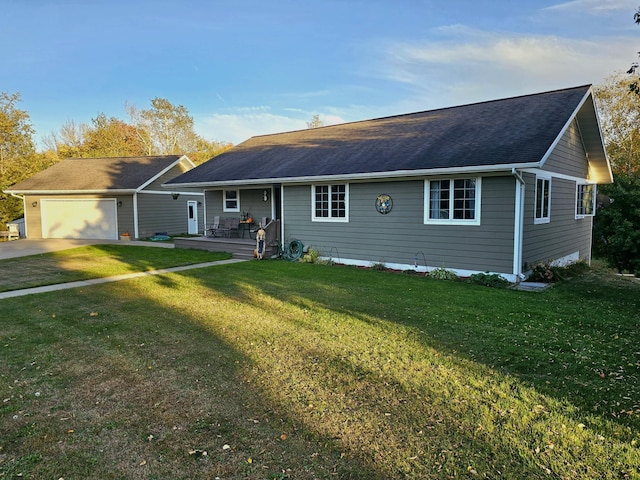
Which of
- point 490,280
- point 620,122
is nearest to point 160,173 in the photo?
point 490,280

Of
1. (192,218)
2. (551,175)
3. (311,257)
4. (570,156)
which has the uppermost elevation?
(570,156)

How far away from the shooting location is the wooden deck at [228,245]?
1318 cm

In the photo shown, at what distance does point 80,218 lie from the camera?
1975 centimetres

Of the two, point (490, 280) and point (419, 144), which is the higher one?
point (419, 144)

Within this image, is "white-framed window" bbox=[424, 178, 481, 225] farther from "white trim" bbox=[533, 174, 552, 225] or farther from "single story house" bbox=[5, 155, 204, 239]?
"single story house" bbox=[5, 155, 204, 239]

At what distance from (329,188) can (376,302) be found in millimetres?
5660

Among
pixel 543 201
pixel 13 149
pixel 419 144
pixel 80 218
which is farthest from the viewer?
pixel 13 149

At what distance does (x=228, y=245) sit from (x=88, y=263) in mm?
4232

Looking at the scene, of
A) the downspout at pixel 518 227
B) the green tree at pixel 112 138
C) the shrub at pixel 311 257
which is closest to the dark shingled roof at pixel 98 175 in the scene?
the shrub at pixel 311 257

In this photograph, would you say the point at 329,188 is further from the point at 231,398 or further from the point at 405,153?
the point at 231,398

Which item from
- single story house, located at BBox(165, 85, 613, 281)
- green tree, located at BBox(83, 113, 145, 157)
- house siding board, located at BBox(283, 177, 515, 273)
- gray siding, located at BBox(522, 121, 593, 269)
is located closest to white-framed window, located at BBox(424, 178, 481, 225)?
single story house, located at BBox(165, 85, 613, 281)

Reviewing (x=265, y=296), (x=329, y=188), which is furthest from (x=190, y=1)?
(x=265, y=296)

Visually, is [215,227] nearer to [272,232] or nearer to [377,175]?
[272,232]

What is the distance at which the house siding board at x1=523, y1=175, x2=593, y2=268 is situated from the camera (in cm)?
941
